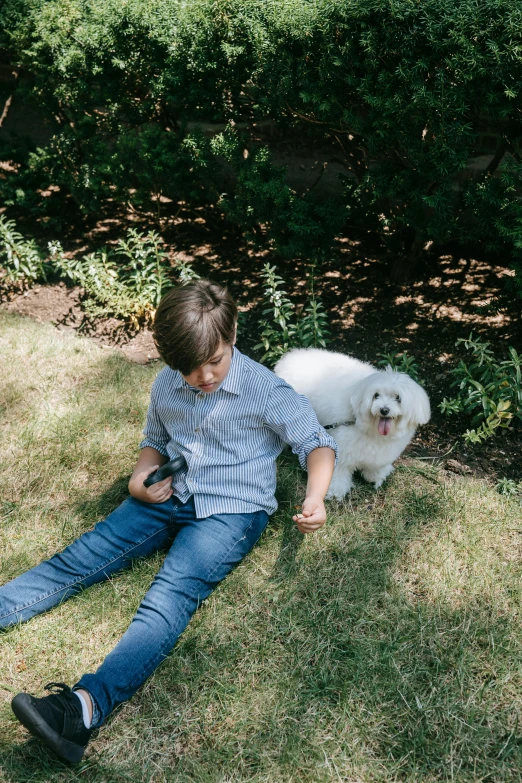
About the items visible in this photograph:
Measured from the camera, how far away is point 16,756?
2.03 meters

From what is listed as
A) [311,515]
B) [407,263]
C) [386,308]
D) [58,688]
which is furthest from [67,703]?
[407,263]

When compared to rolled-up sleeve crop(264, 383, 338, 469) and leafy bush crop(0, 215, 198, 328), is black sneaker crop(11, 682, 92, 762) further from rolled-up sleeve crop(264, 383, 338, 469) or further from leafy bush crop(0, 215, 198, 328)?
leafy bush crop(0, 215, 198, 328)

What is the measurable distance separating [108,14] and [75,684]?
430 cm

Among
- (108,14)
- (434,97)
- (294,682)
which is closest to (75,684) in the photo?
(294,682)

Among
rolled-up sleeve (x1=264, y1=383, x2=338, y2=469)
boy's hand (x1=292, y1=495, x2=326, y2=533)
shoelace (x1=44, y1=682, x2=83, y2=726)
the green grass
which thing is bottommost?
the green grass

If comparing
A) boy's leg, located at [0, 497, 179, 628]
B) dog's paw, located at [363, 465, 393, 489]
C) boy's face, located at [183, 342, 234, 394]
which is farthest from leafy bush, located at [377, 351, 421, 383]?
boy's leg, located at [0, 497, 179, 628]

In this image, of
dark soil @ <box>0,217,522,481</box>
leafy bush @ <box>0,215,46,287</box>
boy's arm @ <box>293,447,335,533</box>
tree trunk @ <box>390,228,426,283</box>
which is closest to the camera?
boy's arm @ <box>293,447,335,533</box>

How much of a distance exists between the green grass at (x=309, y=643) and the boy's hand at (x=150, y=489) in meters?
Result: 0.32

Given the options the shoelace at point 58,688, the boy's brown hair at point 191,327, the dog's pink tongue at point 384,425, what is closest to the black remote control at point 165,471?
the boy's brown hair at point 191,327

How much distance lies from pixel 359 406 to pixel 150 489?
1004mm

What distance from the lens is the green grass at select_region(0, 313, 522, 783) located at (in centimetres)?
202

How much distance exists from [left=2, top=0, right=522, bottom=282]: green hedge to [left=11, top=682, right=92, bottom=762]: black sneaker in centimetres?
288

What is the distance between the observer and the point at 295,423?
8.12 ft

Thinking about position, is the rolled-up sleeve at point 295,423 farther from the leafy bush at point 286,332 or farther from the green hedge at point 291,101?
the green hedge at point 291,101
